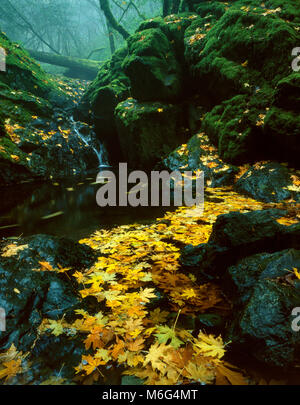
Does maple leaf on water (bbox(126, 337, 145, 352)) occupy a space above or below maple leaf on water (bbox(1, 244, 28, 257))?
below

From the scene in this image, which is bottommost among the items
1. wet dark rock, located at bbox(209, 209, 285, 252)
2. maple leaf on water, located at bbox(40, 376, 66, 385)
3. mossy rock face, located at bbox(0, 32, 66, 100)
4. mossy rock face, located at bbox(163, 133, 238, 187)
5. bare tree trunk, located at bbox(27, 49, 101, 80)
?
maple leaf on water, located at bbox(40, 376, 66, 385)

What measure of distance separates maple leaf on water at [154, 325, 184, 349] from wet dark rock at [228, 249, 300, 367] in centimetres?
40

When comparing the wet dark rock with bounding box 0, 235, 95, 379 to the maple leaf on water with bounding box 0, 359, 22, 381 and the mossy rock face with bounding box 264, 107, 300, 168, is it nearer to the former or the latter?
the maple leaf on water with bounding box 0, 359, 22, 381

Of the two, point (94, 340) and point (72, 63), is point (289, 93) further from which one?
point (72, 63)

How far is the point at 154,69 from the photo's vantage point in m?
8.45

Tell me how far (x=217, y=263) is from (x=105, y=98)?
11360mm

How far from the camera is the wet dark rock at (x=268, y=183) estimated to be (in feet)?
14.9

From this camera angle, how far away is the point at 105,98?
37.3 feet

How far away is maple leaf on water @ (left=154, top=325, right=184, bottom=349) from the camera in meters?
1.62

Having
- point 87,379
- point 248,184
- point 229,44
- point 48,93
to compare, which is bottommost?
point 87,379

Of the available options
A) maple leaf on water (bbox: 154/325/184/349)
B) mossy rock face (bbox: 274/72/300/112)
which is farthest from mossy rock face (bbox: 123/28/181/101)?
maple leaf on water (bbox: 154/325/184/349)

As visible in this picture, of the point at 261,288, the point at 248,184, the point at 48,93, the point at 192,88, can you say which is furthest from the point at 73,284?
the point at 48,93

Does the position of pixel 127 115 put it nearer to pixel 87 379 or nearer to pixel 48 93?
pixel 48 93

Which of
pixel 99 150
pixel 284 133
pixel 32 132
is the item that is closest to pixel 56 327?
pixel 284 133
